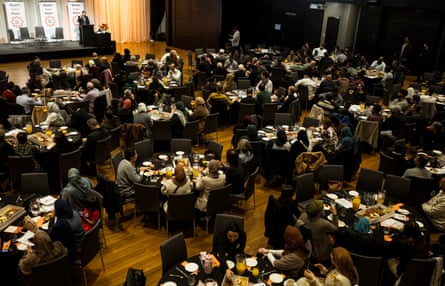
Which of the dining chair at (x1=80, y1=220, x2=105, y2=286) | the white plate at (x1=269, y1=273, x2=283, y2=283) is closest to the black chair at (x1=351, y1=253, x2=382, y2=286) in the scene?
the white plate at (x1=269, y1=273, x2=283, y2=283)

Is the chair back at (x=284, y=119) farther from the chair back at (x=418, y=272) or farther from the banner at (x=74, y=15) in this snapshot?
the banner at (x=74, y=15)

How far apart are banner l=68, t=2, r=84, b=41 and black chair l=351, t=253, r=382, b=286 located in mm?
20554

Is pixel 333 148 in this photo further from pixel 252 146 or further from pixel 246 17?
pixel 246 17

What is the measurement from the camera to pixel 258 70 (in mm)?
13891

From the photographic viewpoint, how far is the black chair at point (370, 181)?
22.8 feet

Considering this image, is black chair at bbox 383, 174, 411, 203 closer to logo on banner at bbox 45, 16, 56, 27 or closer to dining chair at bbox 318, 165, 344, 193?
dining chair at bbox 318, 165, 344, 193

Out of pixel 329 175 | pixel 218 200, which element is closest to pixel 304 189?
pixel 329 175

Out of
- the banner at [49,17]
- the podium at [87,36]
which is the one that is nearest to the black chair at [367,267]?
the podium at [87,36]

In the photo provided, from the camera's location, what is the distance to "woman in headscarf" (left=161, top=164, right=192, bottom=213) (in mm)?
6234

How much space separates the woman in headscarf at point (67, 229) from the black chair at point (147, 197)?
1.26m

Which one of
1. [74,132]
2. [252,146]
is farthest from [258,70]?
[74,132]

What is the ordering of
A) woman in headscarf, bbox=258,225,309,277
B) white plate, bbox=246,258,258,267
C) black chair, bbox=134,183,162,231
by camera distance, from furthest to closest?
1. black chair, bbox=134,183,162,231
2. white plate, bbox=246,258,258,267
3. woman in headscarf, bbox=258,225,309,277

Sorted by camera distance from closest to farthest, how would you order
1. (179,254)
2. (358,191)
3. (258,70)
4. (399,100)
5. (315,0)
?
(179,254), (358,191), (399,100), (258,70), (315,0)

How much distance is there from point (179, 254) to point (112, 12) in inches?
808
